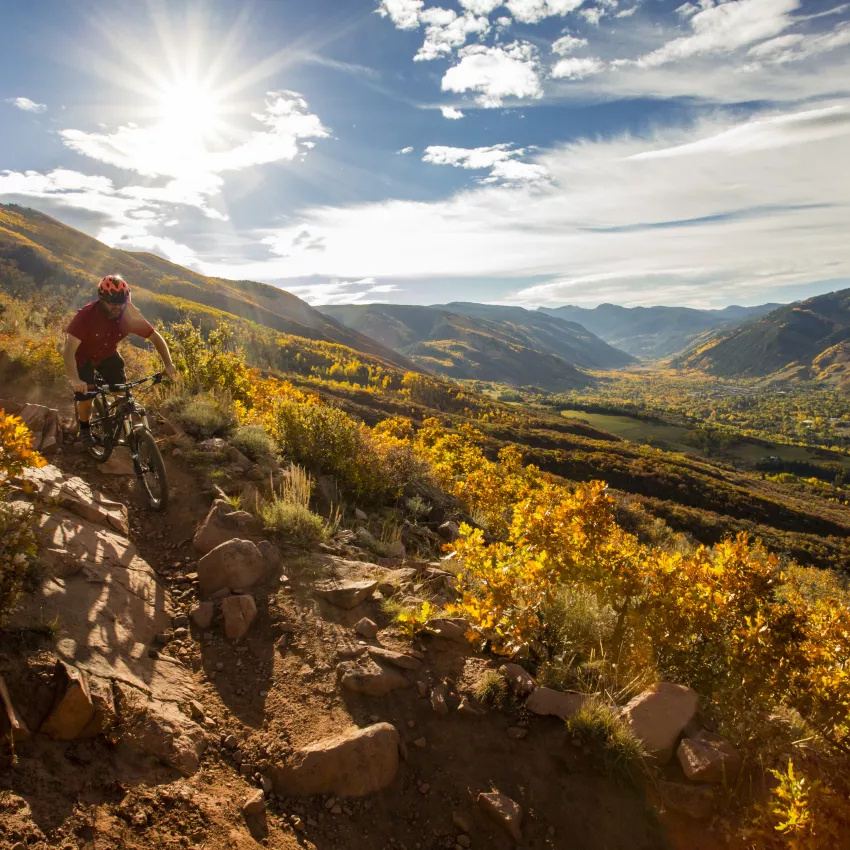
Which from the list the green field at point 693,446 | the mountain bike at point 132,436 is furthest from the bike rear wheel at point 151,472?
the green field at point 693,446

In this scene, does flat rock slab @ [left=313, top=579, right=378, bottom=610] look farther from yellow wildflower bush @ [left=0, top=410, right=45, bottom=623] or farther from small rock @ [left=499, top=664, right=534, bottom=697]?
yellow wildflower bush @ [left=0, top=410, right=45, bottom=623]

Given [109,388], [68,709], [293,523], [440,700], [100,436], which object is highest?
[109,388]

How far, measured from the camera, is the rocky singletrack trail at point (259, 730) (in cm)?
285

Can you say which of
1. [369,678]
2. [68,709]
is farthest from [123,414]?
[369,678]

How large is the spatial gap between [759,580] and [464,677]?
2.77 meters

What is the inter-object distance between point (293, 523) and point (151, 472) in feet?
6.79

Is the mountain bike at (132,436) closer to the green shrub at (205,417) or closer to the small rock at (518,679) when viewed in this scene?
the green shrub at (205,417)

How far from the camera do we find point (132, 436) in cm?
631

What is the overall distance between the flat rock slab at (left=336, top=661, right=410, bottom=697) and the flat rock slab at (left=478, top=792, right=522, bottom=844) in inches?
44.1

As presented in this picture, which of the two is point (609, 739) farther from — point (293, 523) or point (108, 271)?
point (108, 271)

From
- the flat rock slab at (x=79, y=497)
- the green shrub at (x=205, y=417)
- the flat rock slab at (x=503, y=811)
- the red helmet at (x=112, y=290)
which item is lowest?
the flat rock slab at (x=503, y=811)

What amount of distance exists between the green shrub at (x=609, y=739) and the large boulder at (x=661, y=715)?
89 mm

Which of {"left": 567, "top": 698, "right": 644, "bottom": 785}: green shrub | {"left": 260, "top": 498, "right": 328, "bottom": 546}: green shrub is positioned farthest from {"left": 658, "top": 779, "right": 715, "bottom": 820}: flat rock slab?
{"left": 260, "top": 498, "right": 328, "bottom": 546}: green shrub

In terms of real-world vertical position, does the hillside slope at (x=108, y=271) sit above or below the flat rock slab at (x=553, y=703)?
above
